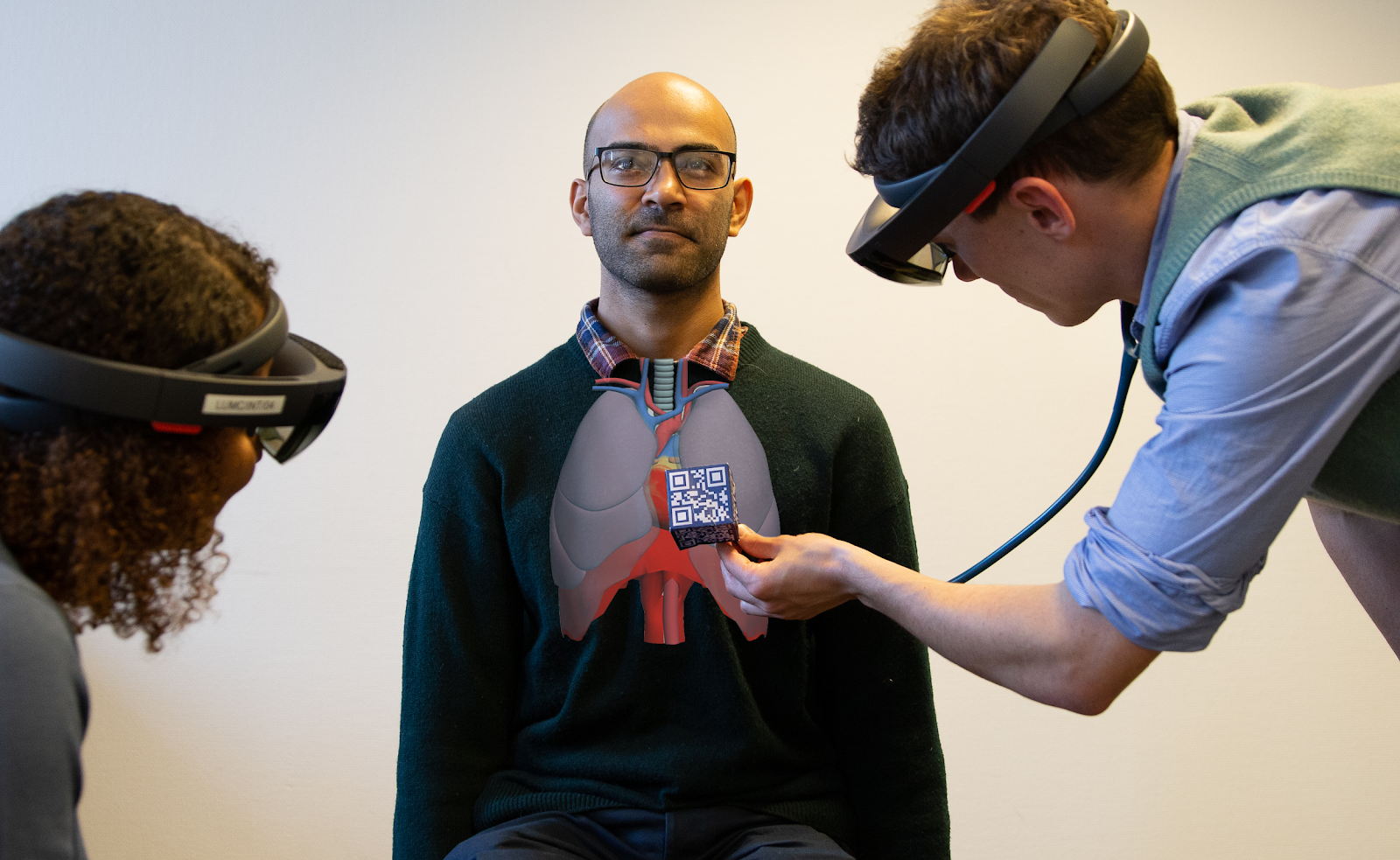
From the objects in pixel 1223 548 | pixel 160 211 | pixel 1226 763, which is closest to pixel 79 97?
pixel 160 211

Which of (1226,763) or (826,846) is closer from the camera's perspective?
(826,846)

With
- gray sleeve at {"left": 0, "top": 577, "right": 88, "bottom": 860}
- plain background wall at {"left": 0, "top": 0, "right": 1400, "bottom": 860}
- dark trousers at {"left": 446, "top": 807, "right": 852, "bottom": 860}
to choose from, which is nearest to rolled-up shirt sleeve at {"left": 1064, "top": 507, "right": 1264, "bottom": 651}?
dark trousers at {"left": 446, "top": 807, "right": 852, "bottom": 860}

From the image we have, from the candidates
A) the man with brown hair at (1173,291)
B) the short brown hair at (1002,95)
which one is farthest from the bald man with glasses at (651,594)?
the short brown hair at (1002,95)

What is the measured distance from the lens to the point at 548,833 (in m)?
1.32

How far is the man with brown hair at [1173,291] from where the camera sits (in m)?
0.91

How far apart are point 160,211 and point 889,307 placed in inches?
64.5

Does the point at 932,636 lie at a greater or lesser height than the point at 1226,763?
greater

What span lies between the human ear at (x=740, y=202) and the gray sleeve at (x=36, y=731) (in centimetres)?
112

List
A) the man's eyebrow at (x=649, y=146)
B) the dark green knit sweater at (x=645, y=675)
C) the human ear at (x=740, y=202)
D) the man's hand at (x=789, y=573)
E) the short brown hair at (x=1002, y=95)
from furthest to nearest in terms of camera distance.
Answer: the human ear at (x=740, y=202)
the man's eyebrow at (x=649, y=146)
the dark green knit sweater at (x=645, y=675)
the man's hand at (x=789, y=573)
the short brown hair at (x=1002, y=95)

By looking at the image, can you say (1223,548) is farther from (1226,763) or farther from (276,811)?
(276,811)

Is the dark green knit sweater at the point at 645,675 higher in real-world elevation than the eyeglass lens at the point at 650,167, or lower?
lower

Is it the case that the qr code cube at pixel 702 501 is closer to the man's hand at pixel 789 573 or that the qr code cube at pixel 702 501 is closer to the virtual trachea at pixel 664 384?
the man's hand at pixel 789 573

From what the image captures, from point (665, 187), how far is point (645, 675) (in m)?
0.71

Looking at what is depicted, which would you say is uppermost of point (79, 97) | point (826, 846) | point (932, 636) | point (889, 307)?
point (79, 97)
